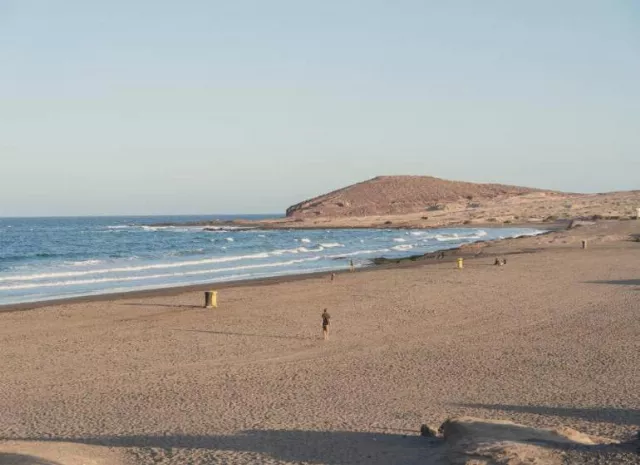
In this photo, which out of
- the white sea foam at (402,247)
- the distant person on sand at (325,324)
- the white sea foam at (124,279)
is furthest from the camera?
the white sea foam at (402,247)

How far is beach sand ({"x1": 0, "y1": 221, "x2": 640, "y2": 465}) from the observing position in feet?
34.4

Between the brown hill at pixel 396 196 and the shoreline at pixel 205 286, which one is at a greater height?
the brown hill at pixel 396 196

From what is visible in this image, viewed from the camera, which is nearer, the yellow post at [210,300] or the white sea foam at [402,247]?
the yellow post at [210,300]

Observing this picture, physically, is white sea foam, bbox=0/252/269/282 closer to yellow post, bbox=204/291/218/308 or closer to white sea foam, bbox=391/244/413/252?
white sea foam, bbox=391/244/413/252

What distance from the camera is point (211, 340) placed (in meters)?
18.9

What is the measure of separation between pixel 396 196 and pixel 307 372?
12930 centimetres

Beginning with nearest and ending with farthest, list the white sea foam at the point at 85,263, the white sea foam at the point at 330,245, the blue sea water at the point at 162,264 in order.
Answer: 1. the blue sea water at the point at 162,264
2. the white sea foam at the point at 85,263
3. the white sea foam at the point at 330,245

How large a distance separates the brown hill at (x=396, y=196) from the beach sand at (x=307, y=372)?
106m

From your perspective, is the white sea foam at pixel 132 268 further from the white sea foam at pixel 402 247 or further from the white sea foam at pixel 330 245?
the white sea foam at pixel 402 247

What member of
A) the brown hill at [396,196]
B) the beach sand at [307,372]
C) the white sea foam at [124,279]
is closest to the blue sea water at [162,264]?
the white sea foam at [124,279]

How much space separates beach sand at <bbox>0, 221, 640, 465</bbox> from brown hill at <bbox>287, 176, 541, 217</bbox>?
10626cm

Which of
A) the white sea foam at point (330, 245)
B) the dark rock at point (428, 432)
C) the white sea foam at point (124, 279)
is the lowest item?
the white sea foam at point (124, 279)

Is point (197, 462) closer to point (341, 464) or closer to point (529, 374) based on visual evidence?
point (341, 464)

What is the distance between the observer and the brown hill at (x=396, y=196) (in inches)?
5389
